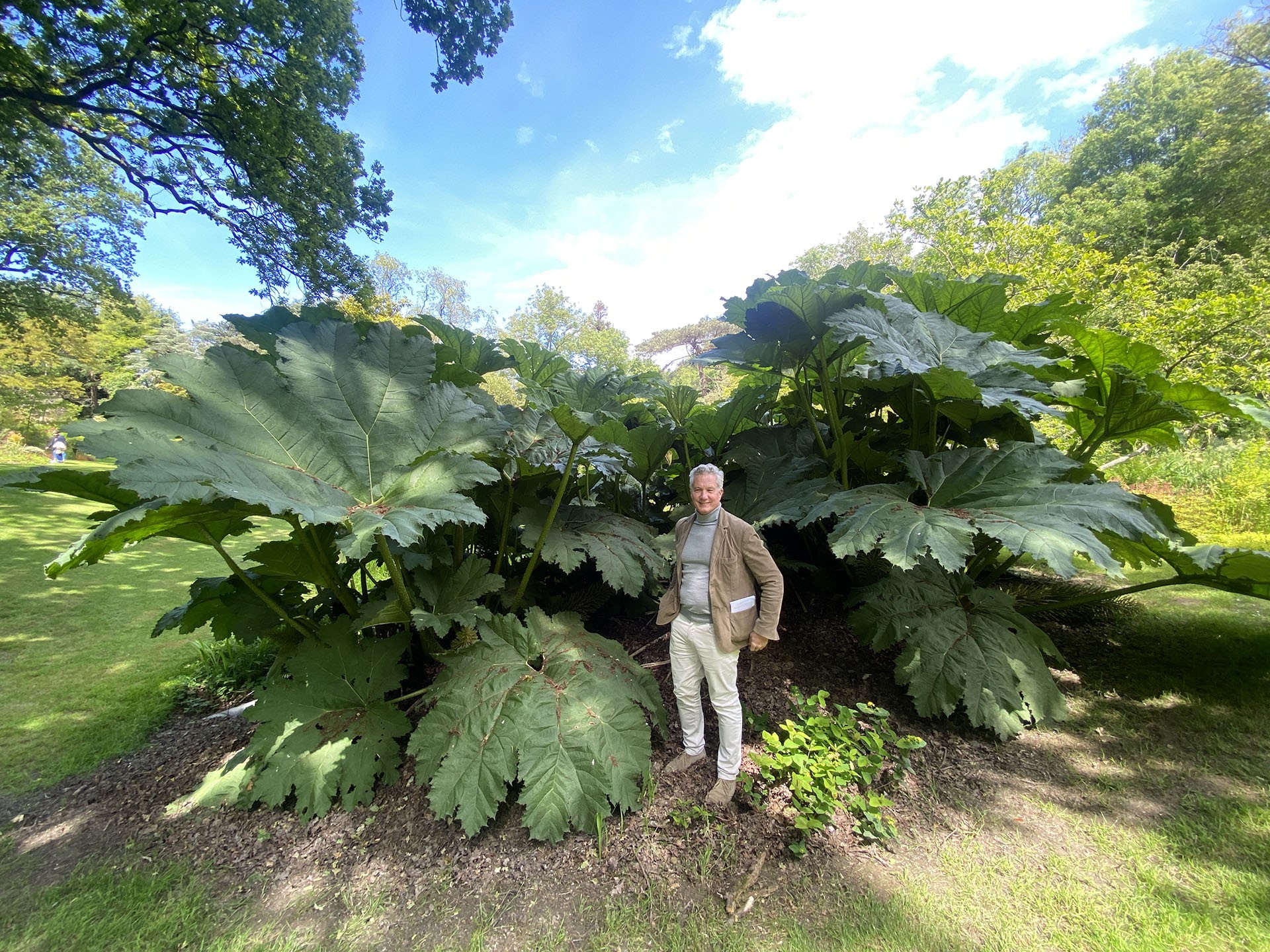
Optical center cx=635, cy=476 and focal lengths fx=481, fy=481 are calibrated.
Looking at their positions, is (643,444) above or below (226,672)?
above

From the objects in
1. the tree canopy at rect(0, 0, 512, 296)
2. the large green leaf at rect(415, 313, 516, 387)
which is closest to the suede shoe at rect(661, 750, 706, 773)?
the large green leaf at rect(415, 313, 516, 387)

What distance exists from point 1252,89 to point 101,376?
4945cm

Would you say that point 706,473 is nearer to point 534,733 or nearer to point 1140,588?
point 534,733

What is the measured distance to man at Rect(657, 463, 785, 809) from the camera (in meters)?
1.82

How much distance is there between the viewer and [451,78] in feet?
27.9

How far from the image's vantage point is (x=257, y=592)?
1.98 metres

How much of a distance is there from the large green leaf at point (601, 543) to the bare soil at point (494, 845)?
0.79m

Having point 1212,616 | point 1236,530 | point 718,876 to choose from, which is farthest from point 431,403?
point 1236,530

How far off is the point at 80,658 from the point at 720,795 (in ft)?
14.0

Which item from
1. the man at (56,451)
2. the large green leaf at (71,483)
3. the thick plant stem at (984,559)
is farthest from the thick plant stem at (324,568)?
the man at (56,451)

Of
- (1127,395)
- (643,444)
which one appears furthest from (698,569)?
(1127,395)

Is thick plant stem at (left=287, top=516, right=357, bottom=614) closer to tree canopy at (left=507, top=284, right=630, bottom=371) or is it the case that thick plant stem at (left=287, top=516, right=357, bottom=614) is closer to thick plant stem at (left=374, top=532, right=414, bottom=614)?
thick plant stem at (left=374, top=532, right=414, bottom=614)

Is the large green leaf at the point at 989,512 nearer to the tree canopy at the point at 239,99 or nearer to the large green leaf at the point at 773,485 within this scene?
the large green leaf at the point at 773,485

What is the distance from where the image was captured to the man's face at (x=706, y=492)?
73.2 inches
